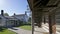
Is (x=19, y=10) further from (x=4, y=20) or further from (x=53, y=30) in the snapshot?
(x=53, y=30)

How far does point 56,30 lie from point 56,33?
0.22ft

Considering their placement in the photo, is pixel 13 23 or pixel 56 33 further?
pixel 13 23

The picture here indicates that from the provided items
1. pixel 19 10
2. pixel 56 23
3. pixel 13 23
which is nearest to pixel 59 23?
pixel 56 23

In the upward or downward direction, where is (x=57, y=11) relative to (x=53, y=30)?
upward

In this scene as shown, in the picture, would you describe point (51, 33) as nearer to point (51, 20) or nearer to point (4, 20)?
point (51, 20)

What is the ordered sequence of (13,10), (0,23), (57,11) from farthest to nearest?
(13,10)
(0,23)
(57,11)

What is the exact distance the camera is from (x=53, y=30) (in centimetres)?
314

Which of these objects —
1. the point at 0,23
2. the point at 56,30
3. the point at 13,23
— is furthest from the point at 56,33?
the point at 13,23

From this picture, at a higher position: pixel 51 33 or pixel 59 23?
pixel 59 23

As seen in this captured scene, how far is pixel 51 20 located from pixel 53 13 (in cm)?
17

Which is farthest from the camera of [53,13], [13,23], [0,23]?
[13,23]

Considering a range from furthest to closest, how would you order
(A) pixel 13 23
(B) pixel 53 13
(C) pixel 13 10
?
1. (C) pixel 13 10
2. (A) pixel 13 23
3. (B) pixel 53 13

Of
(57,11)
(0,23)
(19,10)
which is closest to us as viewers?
(57,11)

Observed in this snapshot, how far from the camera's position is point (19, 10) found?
46281mm
